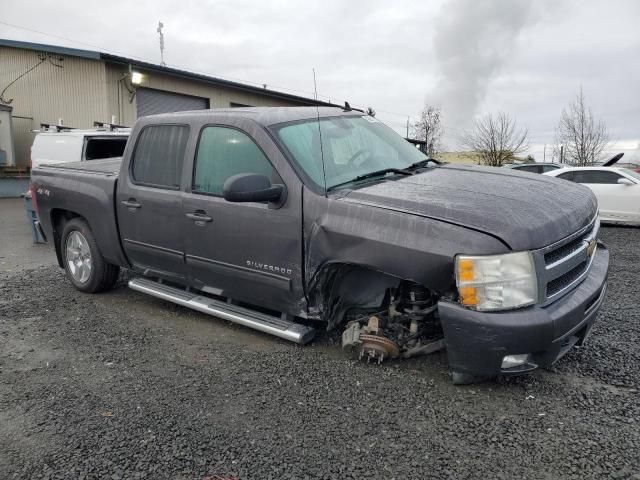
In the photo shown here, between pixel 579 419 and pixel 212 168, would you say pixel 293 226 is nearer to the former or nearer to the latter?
pixel 212 168

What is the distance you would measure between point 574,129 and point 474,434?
3502 cm

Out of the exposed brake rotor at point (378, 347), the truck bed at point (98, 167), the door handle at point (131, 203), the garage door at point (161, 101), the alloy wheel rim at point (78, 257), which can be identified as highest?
the garage door at point (161, 101)

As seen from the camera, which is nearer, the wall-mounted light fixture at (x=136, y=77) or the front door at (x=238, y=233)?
the front door at (x=238, y=233)

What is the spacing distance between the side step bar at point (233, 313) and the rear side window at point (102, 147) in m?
5.24

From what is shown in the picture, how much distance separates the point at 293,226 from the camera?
3.56 metres

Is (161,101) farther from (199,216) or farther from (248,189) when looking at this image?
(248,189)

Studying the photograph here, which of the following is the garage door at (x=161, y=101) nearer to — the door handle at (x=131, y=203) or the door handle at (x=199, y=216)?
the door handle at (x=131, y=203)

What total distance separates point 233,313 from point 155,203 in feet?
4.02

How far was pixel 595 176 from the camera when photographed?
11.7 metres

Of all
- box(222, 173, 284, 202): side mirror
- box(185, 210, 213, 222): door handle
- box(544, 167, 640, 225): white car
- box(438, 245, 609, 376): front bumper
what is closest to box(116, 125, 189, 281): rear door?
box(185, 210, 213, 222): door handle

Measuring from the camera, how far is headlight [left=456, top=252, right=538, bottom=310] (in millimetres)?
2801

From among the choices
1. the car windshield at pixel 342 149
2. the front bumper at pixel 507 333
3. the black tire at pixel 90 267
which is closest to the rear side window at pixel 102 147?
the black tire at pixel 90 267

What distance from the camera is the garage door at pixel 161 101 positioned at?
1744 cm

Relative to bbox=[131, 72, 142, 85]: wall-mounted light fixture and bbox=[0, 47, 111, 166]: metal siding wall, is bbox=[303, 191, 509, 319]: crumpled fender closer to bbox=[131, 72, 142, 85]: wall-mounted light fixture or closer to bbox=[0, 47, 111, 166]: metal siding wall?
bbox=[131, 72, 142, 85]: wall-mounted light fixture
